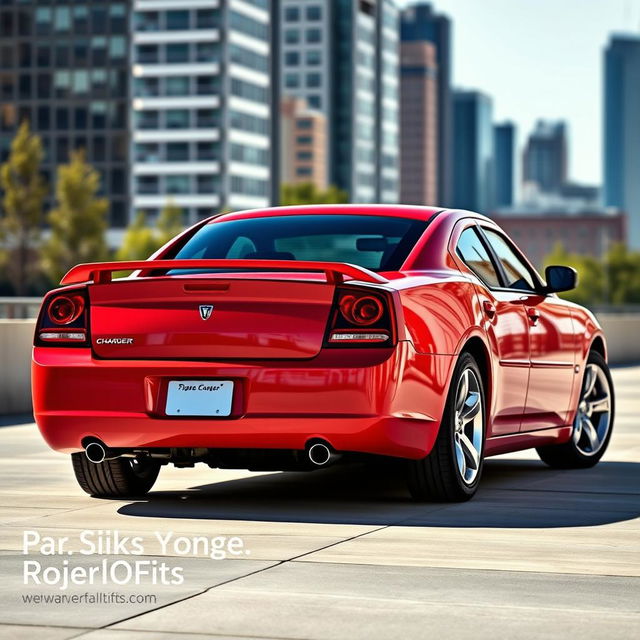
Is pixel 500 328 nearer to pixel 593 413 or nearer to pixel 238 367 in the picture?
pixel 238 367

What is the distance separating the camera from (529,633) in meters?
4.58

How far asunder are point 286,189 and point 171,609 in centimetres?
13989

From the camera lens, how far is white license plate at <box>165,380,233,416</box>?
7.15m

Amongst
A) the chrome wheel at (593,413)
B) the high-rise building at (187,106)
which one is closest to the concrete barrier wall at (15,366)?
the chrome wheel at (593,413)

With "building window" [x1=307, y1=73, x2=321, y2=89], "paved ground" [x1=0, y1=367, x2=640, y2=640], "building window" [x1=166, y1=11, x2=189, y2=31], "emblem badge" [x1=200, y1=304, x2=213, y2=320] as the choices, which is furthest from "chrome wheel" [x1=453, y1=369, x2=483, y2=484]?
"building window" [x1=307, y1=73, x2=321, y2=89]

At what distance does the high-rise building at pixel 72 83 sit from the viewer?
432 feet

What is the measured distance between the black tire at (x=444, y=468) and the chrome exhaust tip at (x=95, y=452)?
4.65 feet

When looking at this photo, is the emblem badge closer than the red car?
No

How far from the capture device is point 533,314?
8969 millimetres

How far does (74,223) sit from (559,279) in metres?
87.4

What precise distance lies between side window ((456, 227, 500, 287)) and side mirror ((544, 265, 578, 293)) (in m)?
0.70

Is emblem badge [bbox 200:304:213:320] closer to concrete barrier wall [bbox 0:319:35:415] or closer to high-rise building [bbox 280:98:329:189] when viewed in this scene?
concrete barrier wall [bbox 0:319:35:415]

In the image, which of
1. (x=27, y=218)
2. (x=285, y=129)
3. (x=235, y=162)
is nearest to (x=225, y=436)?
(x=27, y=218)

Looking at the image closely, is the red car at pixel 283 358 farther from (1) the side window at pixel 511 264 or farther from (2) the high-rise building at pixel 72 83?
(2) the high-rise building at pixel 72 83
